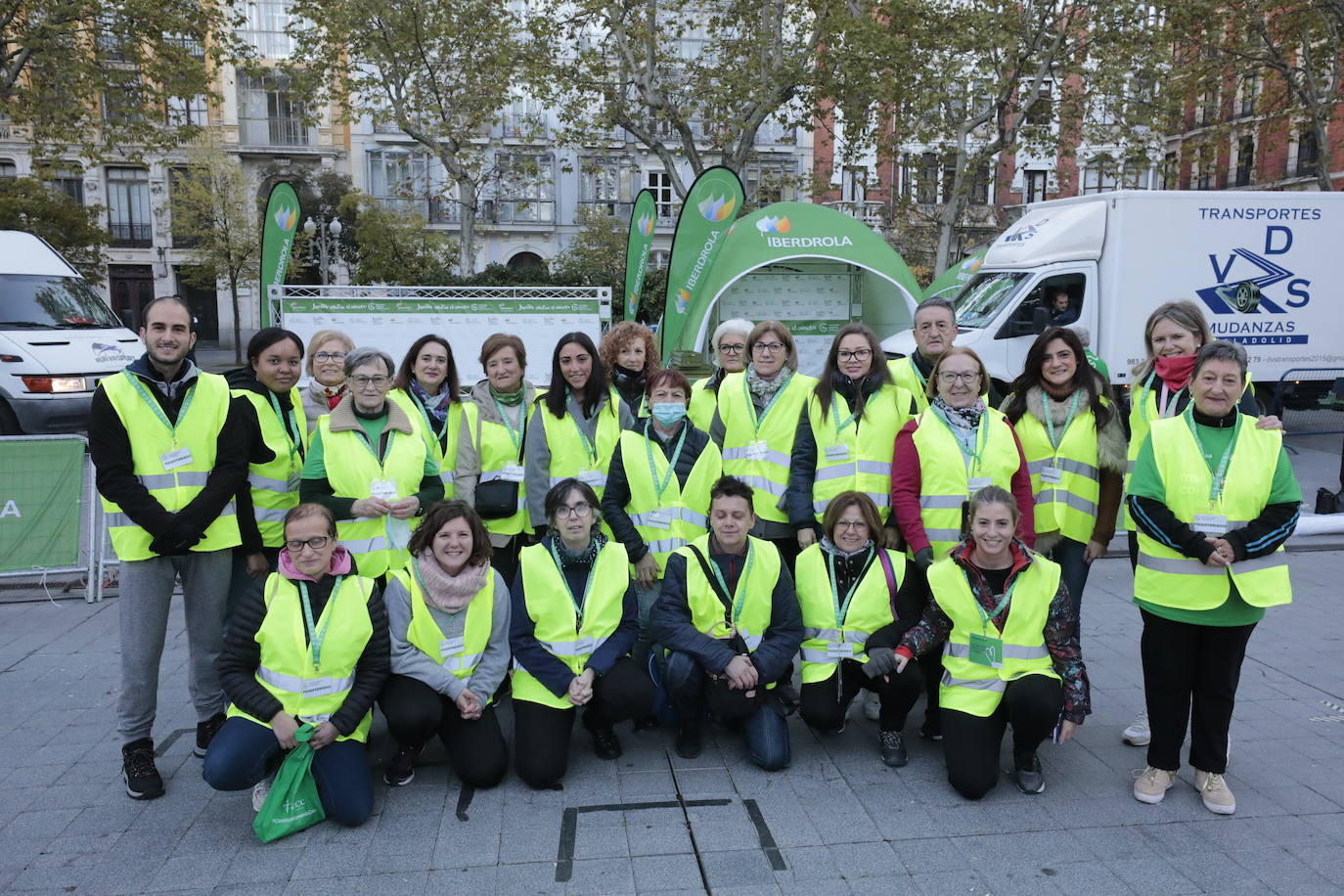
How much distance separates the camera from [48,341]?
466 inches

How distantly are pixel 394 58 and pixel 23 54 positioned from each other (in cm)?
625

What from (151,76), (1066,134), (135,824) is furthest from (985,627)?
(1066,134)

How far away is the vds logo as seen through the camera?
42.4 feet

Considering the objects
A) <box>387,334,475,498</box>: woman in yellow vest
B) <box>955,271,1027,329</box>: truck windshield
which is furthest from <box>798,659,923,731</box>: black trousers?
<box>955,271,1027,329</box>: truck windshield

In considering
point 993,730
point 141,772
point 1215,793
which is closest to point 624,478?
point 993,730

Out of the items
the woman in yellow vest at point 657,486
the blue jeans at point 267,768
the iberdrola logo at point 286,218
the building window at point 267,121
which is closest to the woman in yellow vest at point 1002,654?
the woman in yellow vest at point 657,486

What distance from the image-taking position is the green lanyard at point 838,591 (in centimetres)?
428

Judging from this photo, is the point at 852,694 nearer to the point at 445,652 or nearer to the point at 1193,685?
the point at 1193,685

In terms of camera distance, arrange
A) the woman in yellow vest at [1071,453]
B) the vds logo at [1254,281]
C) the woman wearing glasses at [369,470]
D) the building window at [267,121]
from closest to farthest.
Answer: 1. the woman wearing glasses at [369,470]
2. the woman in yellow vest at [1071,453]
3. the vds logo at [1254,281]
4. the building window at [267,121]

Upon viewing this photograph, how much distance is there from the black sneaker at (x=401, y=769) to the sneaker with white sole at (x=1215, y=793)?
3.21 meters

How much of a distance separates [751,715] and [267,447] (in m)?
2.47

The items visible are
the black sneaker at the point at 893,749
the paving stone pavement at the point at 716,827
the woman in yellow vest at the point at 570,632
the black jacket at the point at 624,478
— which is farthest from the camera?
the black jacket at the point at 624,478

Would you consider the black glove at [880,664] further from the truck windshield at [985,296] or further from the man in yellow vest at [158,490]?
the truck windshield at [985,296]

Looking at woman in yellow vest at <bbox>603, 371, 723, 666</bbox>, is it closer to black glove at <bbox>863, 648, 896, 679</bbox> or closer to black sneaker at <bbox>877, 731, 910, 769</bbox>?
black glove at <bbox>863, 648, 896, 679</bbox>
